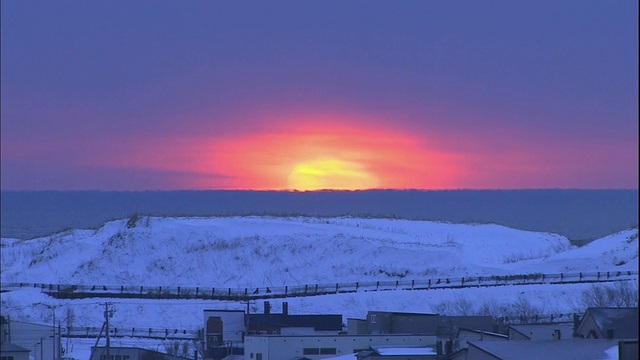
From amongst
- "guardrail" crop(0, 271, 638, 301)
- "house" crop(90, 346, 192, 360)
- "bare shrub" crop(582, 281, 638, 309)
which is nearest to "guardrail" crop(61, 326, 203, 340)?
"guardrail" crop(0, 271, 638, 301)

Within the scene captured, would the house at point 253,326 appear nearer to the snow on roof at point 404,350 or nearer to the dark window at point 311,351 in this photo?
the dark window at point 311,351

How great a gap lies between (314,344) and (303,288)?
106 ft

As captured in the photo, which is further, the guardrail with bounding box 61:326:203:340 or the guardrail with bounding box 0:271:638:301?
the guardrail with bounding box 0:271:638:301

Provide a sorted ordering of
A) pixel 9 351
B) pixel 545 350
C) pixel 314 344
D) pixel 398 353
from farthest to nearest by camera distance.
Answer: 1. pixel 314 344
2. pixel 398 353
3. pixel 545 350
4. pixel 9 351

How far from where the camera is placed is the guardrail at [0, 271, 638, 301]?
93.2m

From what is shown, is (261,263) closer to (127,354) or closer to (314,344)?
(127,354)

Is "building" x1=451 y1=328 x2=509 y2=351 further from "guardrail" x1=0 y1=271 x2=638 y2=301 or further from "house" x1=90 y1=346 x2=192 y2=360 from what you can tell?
"guardrail" x1=0 y1=271 x2=638 y2=301

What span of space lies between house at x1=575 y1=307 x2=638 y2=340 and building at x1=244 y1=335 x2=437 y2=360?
33.9 ft

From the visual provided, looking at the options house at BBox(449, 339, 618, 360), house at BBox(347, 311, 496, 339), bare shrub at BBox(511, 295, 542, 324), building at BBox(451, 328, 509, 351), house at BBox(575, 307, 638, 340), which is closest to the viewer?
house at BBox(449, 339, 618, 360)

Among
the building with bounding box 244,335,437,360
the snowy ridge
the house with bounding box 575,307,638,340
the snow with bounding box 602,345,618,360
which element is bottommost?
the snow with bounding box 602,345,618,360

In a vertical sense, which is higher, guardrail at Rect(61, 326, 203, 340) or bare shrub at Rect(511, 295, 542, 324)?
bare shrub at Rect(511, 295, 542, 324)

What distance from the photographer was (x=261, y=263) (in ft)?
352

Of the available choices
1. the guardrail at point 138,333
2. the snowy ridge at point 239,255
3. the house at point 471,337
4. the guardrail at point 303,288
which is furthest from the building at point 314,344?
the snowy ridge at point 239,255

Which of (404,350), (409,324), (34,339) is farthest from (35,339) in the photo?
(404,350)
